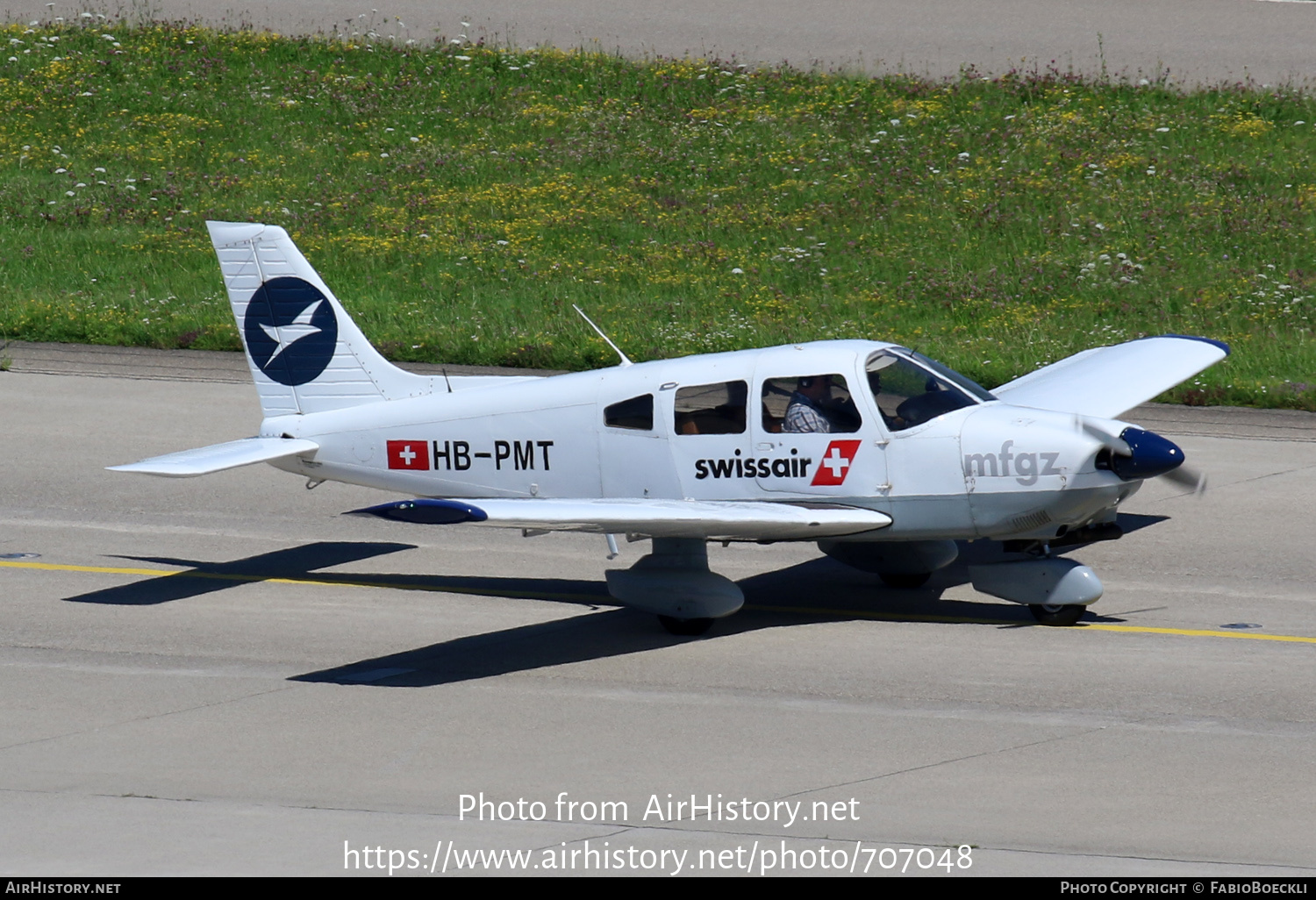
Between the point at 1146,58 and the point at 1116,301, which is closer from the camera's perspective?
the point at 1116,301

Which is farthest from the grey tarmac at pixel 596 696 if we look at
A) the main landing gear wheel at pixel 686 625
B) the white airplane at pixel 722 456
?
the white airplane at pixel 722 456

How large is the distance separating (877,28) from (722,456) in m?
24.7

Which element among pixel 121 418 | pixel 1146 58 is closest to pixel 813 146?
pixel 1146 58

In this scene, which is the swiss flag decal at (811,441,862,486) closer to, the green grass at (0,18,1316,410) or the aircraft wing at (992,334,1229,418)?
the aircraft wing at (992,334,1229,418)

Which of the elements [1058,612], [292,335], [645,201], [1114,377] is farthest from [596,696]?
[645,201]

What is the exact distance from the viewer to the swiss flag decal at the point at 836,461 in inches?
520

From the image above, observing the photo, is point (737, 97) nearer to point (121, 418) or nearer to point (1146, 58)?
point (1146, 58)

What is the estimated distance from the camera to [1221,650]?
1259cm

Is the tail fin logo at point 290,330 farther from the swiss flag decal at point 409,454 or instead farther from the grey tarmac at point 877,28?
the grey tarmac at point 877,28

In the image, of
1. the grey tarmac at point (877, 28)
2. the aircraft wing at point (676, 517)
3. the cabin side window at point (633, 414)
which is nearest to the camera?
the aircraft wing at point (676, 517)

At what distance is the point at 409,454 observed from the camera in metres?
14.7

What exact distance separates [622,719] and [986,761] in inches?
96.3

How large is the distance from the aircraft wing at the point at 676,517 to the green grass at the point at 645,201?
9439mm

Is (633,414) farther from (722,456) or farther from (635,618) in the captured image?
(635,618)
